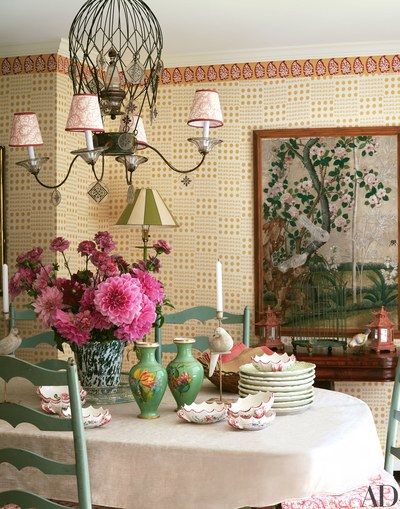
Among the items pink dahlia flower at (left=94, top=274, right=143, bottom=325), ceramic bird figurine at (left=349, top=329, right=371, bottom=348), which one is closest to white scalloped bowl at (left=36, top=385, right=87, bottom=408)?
pink dahlia flower at (left=94, top=274, right=143, bottom=325)

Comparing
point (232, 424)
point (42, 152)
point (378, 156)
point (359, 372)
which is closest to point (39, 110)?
point (42, 152)

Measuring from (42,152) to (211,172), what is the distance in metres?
1.04

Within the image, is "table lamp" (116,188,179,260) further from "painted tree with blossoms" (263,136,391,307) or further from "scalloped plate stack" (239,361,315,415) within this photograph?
"scalloped plate stack" (239,361,315,415)

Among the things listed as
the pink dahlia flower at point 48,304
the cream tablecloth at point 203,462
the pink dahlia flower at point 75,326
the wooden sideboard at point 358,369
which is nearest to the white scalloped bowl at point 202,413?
the cream tablecloth at point 203,462

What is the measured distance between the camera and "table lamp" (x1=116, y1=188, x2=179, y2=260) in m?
4.76

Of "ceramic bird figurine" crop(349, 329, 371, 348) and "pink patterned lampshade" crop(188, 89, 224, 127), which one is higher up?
"pink patterned lampshade" crop(188, 89, 224, 127)

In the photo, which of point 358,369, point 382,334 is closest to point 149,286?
point 358,369

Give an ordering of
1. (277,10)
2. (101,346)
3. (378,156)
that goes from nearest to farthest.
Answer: (101,346) < (277,10) < (378,156)

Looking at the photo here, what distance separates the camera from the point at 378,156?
500cm

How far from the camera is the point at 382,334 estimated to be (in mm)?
4746

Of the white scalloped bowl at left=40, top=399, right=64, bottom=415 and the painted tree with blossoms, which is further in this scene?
the painted tree with blossoms

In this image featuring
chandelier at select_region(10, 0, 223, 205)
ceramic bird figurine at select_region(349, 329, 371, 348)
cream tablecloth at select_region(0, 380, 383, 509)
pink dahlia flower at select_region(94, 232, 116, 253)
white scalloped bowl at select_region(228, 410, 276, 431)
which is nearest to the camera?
cream tablecloth at select_region(0, 380, 383, 509)

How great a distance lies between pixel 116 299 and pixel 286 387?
614 millimetres

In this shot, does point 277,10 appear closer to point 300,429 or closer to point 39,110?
point 39,110
